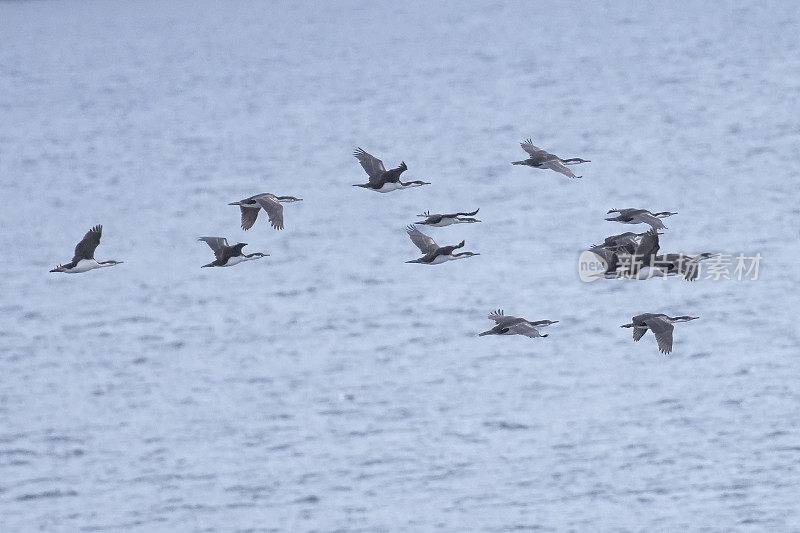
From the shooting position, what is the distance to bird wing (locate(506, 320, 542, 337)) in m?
25.8

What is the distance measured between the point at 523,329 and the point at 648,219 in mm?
3910

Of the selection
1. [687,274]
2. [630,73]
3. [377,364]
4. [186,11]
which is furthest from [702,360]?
[186,11]

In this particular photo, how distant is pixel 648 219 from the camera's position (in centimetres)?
2836

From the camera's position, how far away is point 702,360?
49.9m

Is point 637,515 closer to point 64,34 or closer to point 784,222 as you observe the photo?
point 784,222

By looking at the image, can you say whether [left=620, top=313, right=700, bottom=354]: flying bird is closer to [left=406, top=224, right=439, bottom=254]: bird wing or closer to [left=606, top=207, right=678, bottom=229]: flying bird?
[left=606, top=207, right=678, bottom=229]: flying bird

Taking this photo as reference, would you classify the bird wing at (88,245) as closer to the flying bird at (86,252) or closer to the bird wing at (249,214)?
the flying bird at (86,252)

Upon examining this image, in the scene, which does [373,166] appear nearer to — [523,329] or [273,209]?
[273,209]

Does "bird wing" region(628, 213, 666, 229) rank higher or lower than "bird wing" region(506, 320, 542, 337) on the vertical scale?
higher

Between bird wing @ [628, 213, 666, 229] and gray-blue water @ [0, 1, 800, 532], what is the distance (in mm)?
11602

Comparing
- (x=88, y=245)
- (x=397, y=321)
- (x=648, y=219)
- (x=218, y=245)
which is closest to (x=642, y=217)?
(x=648, y=219)

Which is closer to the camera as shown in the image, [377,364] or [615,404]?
[615,404]

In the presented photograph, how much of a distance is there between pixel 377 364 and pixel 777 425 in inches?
552

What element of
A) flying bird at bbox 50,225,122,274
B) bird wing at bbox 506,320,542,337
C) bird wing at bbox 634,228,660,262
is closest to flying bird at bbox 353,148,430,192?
bird wing at bbox 506,320,542,337
